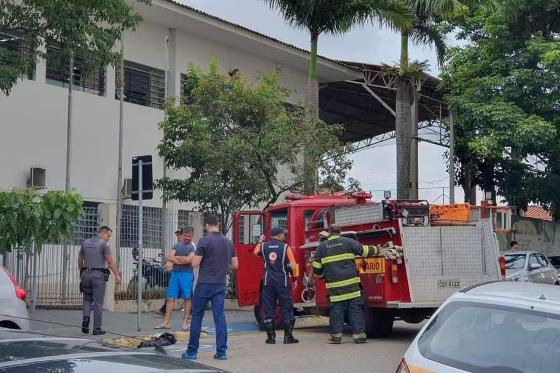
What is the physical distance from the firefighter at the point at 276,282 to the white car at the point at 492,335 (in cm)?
739

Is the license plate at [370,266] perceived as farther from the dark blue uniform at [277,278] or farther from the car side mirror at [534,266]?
the car side mirror at [534,266]

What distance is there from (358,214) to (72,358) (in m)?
10.2

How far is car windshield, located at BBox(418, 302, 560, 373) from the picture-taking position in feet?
14.7

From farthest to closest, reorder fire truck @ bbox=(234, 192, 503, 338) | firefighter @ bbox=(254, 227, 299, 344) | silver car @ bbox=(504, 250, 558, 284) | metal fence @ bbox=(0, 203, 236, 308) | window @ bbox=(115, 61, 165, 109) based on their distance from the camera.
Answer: window @ bbox=(115, 61, 165, 109) < silver car @ bbox=(504, 250, 558, 284) < metal fence @ bbox=(0, 203, 236, 308) < firefighter @ bbox=(254, 227, 299, 344) < fire truck @ bbox=(234, 192, 503, 338)

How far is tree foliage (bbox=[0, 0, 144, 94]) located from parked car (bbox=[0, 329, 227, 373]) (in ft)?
35.0

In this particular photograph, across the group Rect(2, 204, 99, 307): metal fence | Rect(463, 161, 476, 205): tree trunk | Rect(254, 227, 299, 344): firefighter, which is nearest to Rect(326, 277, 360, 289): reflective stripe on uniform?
Rect(254, 227, 299, 344): firefighter

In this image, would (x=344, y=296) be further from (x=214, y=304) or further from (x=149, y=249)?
(x=149, y=249)

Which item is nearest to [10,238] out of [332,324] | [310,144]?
[332,324]

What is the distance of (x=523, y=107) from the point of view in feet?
90.7

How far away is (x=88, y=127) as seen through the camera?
71.2ft

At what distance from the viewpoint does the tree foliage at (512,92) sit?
1053 inches

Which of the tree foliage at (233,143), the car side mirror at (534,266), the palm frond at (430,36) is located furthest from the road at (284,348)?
the palm frond at (430,36)

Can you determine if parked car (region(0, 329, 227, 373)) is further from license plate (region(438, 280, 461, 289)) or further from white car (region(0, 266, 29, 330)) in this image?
license plate (region(438, 280, 461, 289))

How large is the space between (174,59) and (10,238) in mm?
12410
